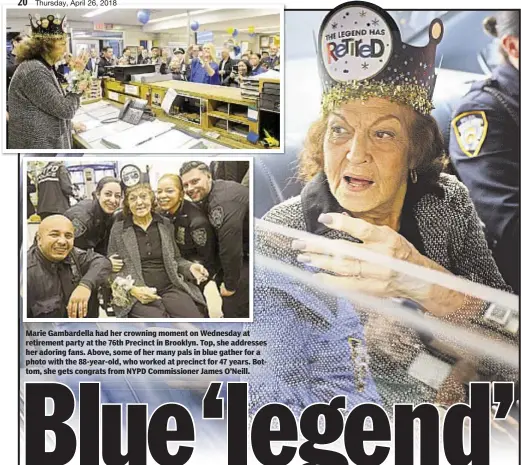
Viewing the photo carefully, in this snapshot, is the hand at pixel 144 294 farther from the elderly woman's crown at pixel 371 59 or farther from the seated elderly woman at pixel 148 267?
the elderly woman's crown at pixel 371 59

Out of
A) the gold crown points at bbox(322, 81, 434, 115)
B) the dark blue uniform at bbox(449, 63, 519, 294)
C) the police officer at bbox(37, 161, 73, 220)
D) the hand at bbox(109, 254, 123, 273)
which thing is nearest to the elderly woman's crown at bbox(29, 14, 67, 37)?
the police officer at bbox(37, 161, 73, 220)

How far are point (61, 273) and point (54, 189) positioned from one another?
0.20 meters

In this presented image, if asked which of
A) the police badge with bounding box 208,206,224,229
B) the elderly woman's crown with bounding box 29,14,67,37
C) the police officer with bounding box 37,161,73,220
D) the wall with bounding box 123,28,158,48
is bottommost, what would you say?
the police badge with bounding box 208,206,224,229

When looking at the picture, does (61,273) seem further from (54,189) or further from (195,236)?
(195,236)

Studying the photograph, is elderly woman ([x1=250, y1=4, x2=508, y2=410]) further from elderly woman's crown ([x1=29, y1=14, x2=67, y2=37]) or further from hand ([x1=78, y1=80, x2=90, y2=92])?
elderly woman's crown ([x1=29, y1=14, x2=67, y2=37])

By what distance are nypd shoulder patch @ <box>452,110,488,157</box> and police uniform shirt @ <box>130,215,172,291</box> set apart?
75 cm

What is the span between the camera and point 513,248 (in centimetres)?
189

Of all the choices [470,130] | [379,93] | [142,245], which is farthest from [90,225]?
[470,130]

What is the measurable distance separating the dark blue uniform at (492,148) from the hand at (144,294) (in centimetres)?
79

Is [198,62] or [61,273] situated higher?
[198,62]

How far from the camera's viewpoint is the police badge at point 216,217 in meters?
1.87

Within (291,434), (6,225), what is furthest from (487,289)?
(6,225)

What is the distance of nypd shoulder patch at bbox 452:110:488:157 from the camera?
1.87m

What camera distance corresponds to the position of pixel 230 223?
73.7 inches
